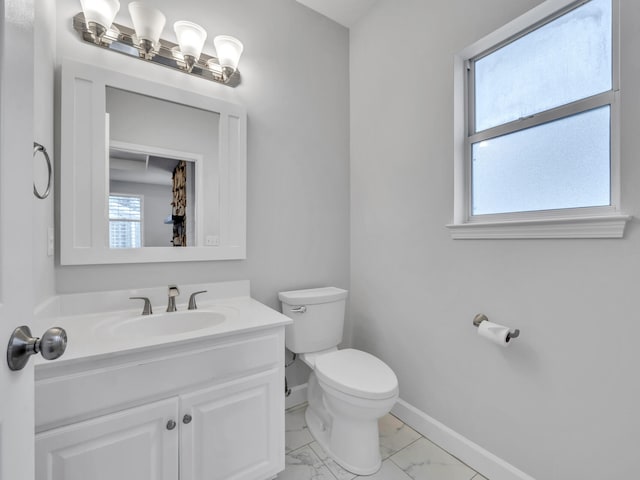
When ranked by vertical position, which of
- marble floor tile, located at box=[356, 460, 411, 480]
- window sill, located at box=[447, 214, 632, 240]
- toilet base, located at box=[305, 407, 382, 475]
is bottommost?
marble floor tile, located at box=[356, 460, 411, 480]

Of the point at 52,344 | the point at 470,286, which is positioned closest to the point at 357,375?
the point at 470,286

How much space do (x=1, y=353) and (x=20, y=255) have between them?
168mm

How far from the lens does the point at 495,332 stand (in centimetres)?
125

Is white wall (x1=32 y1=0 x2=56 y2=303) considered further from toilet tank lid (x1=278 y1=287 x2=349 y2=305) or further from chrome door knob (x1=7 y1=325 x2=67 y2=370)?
toilet tank lid (x1=278 y1=287 x2=349 y2=305)

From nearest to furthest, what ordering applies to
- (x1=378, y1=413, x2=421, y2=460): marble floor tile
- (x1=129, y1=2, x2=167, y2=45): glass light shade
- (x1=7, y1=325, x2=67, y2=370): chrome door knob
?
(x1=7, y1=325, x2=67, y2=370): chrome door knob → (x1=129, y1=2, x2=167, y2=45): glass light shade → (x1=378, y1=413, x2=421, y2=460): marble floor tile

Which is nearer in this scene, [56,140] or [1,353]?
[1,353]

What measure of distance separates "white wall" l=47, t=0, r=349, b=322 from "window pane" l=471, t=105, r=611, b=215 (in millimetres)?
939

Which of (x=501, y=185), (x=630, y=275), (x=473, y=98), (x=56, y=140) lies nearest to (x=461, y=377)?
(x=630, y=275)

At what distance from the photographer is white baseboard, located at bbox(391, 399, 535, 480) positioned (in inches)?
51.6

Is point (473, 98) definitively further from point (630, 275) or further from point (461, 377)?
point (461, 377)

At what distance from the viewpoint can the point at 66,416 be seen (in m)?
0.87

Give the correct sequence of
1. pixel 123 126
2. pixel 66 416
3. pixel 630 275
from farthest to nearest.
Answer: pixel 123 126
pixel 630 275
pixel 66 416

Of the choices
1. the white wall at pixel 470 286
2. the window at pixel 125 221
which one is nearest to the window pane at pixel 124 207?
the window at pixel 125 221

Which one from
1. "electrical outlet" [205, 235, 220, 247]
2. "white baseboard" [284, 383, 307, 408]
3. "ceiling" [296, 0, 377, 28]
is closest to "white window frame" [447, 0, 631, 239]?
"ceiling" [296, 0, 377, 28]
